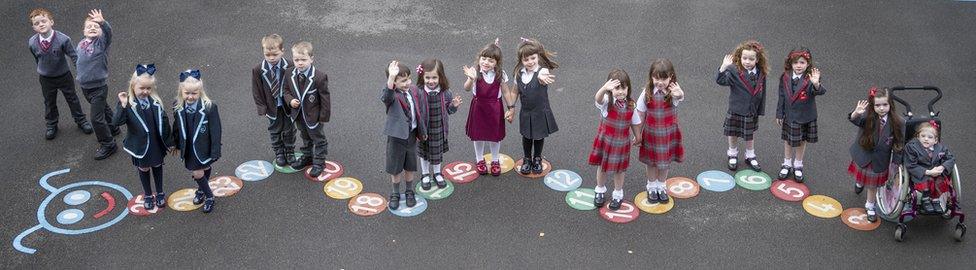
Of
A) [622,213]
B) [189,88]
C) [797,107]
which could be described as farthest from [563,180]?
[189,88]

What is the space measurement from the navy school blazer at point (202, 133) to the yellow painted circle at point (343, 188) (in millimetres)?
1112

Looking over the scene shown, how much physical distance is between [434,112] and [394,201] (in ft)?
2.80

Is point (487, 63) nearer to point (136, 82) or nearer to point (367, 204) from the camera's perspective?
point (367, 204)

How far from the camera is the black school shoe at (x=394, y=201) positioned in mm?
8016

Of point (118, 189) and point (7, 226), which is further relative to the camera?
point (118, 189)

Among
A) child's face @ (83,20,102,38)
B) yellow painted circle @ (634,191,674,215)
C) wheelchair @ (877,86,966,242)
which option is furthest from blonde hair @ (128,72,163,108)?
wheelchair @ (877,86,966,242)

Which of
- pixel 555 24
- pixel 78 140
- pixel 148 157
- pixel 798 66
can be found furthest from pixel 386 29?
pixel 798 66

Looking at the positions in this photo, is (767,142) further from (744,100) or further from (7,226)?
(7,226)

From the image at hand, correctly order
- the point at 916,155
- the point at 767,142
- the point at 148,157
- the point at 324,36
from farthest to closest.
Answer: the point at 324,36 < the point at 767,142 < the point at 148,157 < the point at 916,155

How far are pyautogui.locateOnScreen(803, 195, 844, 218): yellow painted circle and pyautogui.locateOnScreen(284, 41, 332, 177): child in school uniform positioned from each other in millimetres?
4352

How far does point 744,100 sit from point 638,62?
286cm

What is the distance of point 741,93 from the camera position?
8.40 meters

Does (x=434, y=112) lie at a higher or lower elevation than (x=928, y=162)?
higher

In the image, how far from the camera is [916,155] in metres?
7.17
